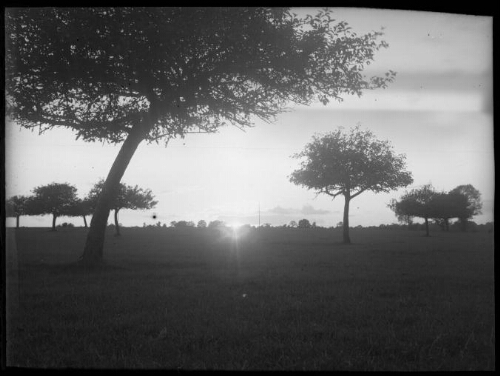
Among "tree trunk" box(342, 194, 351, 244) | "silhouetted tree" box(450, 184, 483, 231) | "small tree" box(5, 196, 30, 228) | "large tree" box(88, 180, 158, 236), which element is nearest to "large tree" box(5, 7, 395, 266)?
"small tree" box(5, 196, 30, 228)

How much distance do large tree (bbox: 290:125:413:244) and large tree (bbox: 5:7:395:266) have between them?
23.0m

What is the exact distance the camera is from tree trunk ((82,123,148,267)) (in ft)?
57.0

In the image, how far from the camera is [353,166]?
4150cm

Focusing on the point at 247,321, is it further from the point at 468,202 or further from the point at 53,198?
the point at 468,202

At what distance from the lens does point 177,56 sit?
1591 centimetres

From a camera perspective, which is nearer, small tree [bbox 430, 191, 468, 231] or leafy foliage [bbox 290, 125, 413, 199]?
leafy foliage [bbox 290, 125, 413, 199]

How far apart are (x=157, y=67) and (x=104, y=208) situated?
19.5 feet

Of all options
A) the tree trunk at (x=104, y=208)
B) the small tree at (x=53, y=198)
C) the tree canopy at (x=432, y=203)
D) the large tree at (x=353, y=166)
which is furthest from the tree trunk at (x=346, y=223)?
the small tree at (x=53, y=198)

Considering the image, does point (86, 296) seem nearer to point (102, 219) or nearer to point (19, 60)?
point (102, 219)

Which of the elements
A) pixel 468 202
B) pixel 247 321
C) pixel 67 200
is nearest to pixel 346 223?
pixel 247 321

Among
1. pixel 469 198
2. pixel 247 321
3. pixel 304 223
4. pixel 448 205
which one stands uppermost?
pixel 469 198

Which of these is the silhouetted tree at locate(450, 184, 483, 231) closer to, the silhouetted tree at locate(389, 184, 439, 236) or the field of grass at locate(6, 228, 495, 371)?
the silhouetted tree at locate(389, 184, 439, 236)

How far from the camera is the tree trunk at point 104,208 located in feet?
57.0

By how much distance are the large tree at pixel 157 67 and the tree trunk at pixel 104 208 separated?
0.13 ft
